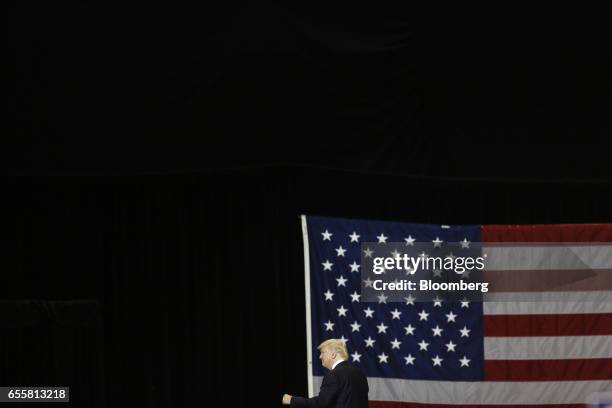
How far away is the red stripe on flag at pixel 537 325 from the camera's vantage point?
7648mm

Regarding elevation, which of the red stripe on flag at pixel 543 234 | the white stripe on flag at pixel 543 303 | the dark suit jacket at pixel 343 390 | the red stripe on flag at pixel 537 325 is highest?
the red stripe on flag at pixel 543 234

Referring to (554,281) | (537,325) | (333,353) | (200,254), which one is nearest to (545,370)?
(537,325)

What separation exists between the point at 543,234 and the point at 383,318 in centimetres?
148

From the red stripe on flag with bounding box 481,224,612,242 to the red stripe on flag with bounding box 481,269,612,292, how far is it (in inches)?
10.2

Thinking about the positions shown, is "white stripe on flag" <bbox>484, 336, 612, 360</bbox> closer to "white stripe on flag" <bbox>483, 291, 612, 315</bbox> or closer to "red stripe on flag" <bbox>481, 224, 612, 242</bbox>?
"white stripe on flag" <bbox>483, 291, 612, 315</bbox>

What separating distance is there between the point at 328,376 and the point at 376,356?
1.52 m

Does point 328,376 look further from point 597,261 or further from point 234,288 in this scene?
point 597,261

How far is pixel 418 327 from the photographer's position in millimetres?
7660

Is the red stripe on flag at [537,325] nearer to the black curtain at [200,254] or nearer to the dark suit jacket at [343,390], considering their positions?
the black curtain at [200,254]

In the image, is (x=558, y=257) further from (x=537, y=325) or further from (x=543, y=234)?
(x=537, y=325)

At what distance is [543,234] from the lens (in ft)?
25.3

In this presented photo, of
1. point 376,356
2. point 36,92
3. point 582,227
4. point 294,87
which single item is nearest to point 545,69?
point 582,227

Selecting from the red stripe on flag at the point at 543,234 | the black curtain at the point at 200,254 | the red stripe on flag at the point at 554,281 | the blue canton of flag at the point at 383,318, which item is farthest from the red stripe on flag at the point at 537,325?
the black curtain at the point at 200,254

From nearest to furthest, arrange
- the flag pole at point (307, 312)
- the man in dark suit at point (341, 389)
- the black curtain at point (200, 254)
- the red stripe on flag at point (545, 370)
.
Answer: the man in dark suit at point (341, 389)
the flag pole at point (307, 312)
the red stripe on flag at point (545, 370)
the black curtain at point (200, 254)
